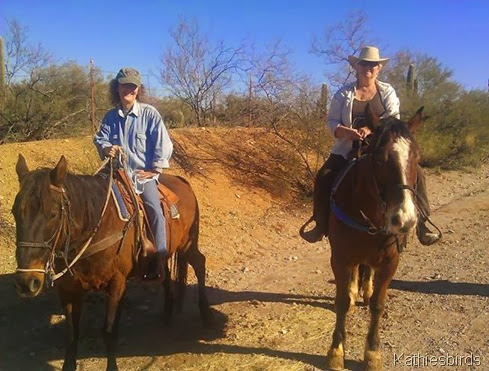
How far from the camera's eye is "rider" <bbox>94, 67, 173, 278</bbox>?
178 inches

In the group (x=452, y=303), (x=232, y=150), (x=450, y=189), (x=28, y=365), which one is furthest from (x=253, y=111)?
(x=28, y=365)

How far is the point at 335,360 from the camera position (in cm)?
435

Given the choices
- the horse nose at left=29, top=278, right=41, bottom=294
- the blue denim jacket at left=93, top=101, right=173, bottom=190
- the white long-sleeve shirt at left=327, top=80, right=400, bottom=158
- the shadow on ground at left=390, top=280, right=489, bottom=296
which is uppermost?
the white long-sleeve shirt at left=327, top=80, right=400, bottom=158

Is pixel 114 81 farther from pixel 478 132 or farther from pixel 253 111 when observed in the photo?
pixel 478 132

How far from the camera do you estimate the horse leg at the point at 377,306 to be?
425 cm

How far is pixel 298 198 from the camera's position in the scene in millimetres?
11867

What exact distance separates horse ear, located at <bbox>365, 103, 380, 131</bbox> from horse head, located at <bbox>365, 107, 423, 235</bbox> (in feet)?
0.53

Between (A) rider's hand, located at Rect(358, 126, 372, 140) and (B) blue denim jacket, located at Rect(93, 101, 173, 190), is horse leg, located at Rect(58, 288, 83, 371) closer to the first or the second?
(B) blue denim jacket, located at Rect(93, 101, 173, 190)

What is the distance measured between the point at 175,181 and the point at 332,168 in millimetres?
1799

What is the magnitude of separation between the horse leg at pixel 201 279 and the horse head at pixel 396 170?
260 centimetres

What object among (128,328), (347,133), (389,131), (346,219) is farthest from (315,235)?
(128,328)

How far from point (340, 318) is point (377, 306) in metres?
0.35

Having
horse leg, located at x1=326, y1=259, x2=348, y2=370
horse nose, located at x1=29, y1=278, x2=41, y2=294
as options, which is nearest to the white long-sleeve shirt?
horse leg, located at x1=326, y1=259, x2=348, y2=370

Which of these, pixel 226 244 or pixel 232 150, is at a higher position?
pixel 232 150
